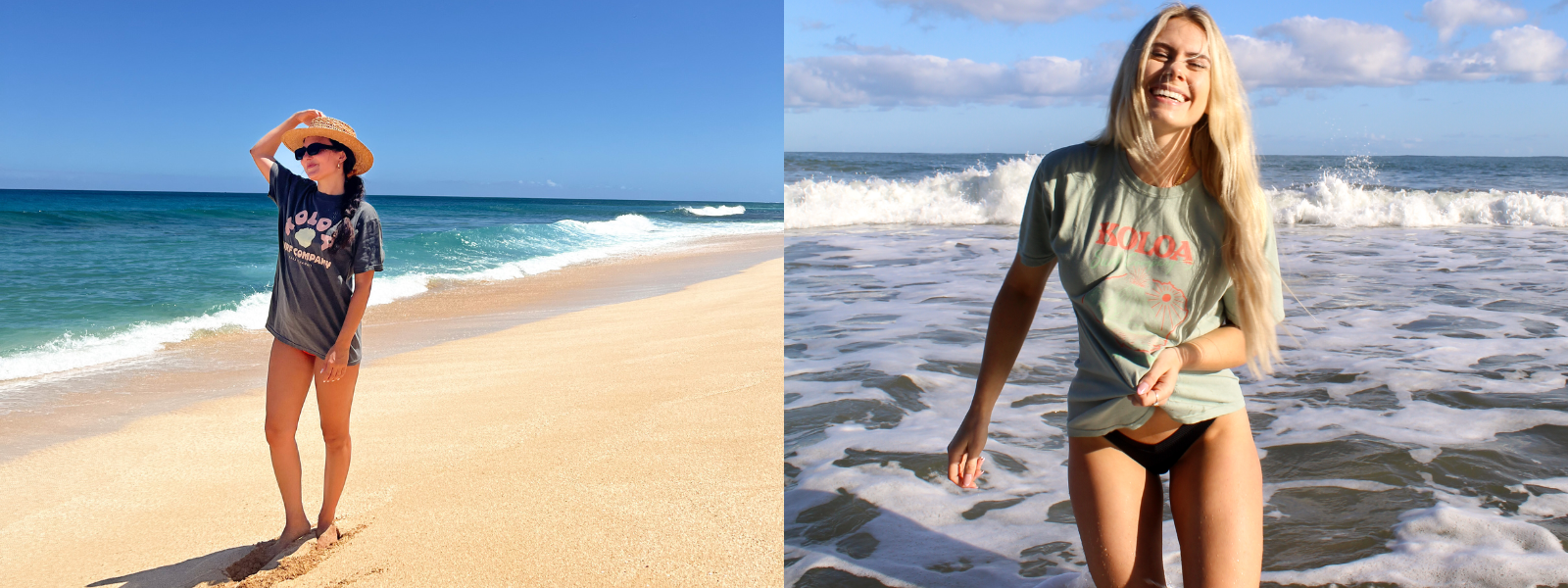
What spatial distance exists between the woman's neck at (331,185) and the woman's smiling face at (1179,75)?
2.77m

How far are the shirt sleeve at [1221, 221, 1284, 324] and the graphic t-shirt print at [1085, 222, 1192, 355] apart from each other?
4.9 inches

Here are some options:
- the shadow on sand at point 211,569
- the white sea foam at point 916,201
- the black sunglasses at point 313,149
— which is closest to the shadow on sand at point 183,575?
the shadow on sand at point 211,569

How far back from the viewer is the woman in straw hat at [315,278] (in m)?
3.11

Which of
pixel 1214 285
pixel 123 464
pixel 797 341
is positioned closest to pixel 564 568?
pixel 1214 285

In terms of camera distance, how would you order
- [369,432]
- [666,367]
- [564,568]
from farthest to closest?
1. [666,367]
2. [369,432]
3. [564,568]

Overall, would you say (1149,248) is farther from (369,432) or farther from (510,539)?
(369,432)

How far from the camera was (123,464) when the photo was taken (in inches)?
166

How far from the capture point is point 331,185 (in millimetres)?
3186

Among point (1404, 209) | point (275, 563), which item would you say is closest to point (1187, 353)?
point (275, 563)

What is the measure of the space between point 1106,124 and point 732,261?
15.3 m

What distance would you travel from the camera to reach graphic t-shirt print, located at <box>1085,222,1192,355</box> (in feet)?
6.02

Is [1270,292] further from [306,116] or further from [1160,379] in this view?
[306,116]

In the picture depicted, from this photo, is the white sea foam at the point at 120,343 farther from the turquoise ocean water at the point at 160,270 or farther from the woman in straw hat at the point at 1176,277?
the woman in straw hat at the point at 1176,277

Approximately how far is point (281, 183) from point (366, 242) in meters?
0.42
